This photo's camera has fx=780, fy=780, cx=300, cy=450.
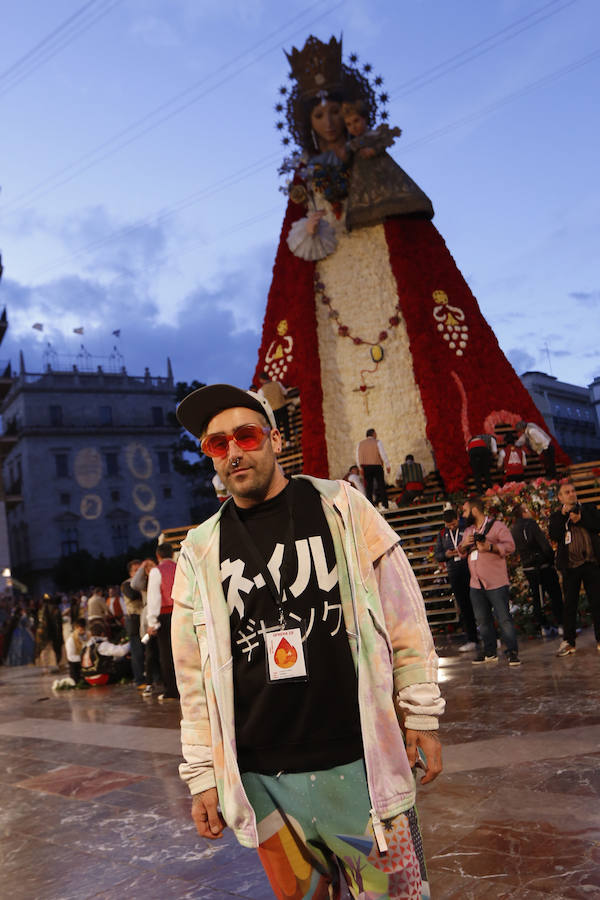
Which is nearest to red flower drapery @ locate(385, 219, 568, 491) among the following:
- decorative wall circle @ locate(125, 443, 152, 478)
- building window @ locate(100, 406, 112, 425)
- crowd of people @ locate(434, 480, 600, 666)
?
crowd of people @ locate(434, 480, 600, 666)

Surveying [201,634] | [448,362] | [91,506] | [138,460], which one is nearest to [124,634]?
[448,362]

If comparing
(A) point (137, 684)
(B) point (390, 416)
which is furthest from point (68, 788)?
(B) point (390, 416)

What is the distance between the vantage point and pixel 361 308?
1700 centimetres

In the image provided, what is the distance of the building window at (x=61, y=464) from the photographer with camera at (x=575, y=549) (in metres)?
48.8

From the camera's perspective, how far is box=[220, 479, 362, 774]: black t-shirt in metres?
2.03

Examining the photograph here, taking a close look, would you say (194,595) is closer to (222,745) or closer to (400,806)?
(222,745)

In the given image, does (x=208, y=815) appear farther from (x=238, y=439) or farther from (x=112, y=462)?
(x=112, y=462)

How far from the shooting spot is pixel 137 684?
11.7m

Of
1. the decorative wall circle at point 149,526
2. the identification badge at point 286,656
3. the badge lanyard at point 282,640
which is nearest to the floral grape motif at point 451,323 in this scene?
the badge lanyard at point 282,640

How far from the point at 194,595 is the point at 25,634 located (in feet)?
71.0

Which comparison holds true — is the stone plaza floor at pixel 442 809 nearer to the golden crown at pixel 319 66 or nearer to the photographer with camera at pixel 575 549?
the photographer with camera at pixel 575 549

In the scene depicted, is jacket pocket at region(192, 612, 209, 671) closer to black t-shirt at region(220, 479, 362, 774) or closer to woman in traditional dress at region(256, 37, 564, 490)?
black t-shirt at region(220, 479, 362, 774)

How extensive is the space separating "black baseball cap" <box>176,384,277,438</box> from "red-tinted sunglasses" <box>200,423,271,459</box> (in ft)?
0.17

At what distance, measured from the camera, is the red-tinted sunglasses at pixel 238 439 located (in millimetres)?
2281
